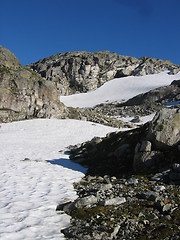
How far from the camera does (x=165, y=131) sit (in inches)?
519

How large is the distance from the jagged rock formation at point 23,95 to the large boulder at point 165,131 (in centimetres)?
3263

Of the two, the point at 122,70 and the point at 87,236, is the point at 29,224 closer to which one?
the point at 87,236

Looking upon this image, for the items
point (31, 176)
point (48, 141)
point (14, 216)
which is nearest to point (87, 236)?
point (14, 216)

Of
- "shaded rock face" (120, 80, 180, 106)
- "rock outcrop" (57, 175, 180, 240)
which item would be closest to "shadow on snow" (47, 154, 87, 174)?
"rock outcrop" (57, 175, 180, 240)

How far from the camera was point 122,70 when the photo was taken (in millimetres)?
132250

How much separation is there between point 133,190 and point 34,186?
14.7 feet

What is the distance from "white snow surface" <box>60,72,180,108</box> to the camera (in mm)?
109812

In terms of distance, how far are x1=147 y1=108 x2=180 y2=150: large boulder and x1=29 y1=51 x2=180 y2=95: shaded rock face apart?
356ft

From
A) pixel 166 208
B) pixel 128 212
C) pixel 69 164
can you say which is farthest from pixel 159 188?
pixel 69 164

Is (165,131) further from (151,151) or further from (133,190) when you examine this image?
(133,190)

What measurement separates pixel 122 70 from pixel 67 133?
334 ft

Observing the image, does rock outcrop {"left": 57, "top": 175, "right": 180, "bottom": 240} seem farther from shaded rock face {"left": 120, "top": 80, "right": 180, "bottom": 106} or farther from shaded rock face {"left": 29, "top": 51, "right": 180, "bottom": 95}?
shaded rock face {"left": 29, "top": 51, "right": 180, "bottom": 95}

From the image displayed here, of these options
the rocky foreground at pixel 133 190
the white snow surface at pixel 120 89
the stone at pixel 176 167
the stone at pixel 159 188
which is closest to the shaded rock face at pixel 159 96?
the white snow surface at pixel 120 89

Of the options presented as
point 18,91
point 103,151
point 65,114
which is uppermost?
point 18,91
